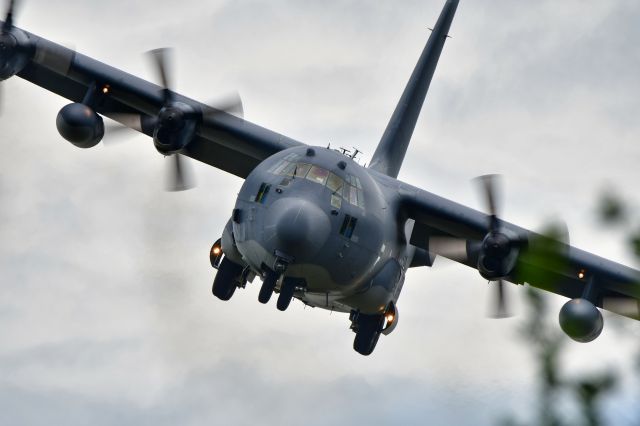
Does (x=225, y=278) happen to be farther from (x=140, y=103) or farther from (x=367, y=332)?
(x=140, y=103)

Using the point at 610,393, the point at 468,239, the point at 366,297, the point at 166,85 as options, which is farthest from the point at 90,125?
the point at 610,393

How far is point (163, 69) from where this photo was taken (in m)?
22.9

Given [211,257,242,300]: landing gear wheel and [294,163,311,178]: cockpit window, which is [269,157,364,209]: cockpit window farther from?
[211,257,242,300]: landing gear wheel

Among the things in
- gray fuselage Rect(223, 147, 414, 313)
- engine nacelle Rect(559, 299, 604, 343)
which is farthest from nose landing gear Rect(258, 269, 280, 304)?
engine nacelle Rect(559, 299, 604, 343)

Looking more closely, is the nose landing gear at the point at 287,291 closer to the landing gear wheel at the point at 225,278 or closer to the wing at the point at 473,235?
the landing gear wheel at the point at 225,278

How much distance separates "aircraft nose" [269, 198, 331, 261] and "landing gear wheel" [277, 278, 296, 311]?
805 millimetres

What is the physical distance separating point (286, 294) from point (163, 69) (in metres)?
7.18

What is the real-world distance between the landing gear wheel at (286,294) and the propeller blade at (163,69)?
639 cm

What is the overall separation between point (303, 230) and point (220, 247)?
4.09 meters

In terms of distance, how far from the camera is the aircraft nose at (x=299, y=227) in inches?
730

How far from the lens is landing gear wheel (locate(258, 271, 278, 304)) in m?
19.0

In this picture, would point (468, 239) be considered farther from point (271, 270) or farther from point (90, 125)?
point (90, 125)

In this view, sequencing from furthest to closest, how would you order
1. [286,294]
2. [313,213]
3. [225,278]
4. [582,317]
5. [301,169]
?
[225,278] < [582,317] < [301,169] < [286,294] < [313,213]

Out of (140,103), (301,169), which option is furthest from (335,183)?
(140,103)
